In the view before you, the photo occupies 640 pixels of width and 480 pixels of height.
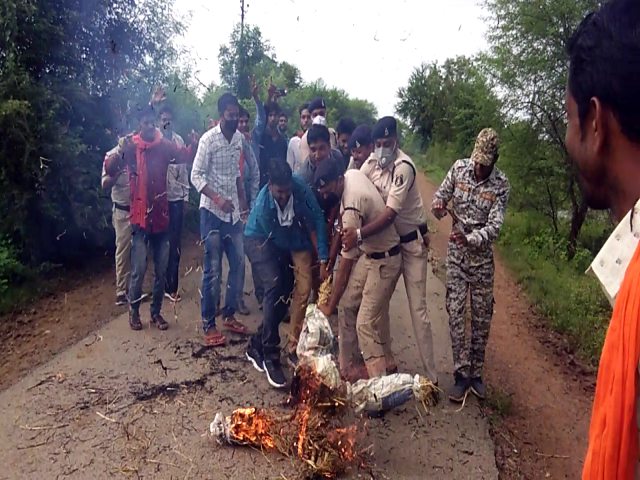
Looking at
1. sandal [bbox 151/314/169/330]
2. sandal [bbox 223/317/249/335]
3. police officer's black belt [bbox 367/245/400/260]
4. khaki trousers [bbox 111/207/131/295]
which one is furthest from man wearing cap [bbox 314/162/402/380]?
khaki trousers [bbox 111/207/131/295]

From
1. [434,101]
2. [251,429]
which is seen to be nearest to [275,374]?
[251,429]

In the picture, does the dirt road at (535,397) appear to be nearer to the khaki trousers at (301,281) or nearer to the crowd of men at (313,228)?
the crowd of men at (313,228)

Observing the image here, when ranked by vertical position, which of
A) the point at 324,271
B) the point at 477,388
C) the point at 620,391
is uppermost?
the point at 620,391

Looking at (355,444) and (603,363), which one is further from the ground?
(603,363)

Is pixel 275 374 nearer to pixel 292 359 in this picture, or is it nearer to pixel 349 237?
pixel 292 359

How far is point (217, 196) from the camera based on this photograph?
5863mm

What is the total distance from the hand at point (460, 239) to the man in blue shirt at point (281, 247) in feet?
3.67

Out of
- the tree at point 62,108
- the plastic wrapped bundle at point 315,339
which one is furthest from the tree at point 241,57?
the plastic wrapped bundle at point 315,339

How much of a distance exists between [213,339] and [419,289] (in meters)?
2.21

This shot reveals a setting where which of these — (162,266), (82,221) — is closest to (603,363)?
(162,266)

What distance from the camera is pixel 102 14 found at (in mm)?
8164

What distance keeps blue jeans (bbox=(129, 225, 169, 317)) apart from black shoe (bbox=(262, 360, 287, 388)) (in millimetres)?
1718

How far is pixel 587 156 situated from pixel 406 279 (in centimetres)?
399

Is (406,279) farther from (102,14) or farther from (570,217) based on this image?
(570,217)
